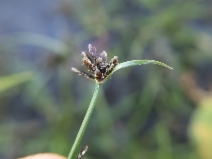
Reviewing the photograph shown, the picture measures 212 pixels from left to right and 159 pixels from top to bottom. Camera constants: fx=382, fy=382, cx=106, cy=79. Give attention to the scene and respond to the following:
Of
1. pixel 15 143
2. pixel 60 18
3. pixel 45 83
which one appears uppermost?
pixel 60 18

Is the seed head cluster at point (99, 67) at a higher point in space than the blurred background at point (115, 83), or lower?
lower

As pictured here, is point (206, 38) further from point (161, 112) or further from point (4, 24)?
point (4, 24)

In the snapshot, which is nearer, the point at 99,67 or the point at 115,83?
the point at 99,67

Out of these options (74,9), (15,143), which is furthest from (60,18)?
(15,143)

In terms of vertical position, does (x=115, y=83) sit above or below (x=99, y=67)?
above

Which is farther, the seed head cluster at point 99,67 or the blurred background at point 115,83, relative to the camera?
the blurred background at point 115,83

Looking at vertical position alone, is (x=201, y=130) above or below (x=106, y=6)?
below

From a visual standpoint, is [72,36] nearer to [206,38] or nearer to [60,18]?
[60,18]

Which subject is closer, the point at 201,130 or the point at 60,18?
the point at 201,130
